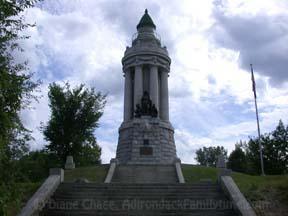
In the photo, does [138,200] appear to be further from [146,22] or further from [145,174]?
[146,22]

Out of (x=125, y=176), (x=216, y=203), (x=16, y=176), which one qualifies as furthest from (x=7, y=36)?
(x=125, y=176)

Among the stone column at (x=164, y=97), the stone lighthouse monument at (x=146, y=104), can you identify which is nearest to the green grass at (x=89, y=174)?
the stone lighthouse monument at (x=146, y=104)

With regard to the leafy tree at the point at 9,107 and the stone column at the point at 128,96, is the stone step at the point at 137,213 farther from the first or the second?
the stone column at the point at 128,96

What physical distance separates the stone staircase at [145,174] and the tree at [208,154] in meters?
55.3

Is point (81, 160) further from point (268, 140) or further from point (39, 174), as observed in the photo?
point (268, 140)

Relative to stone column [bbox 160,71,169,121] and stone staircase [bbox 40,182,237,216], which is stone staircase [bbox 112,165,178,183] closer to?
stone staircase [bbox 40,182,237,216]

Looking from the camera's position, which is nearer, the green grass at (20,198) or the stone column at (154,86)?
the green grass at (20,198)

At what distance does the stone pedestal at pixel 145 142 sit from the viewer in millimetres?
28828

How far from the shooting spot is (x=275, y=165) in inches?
1437

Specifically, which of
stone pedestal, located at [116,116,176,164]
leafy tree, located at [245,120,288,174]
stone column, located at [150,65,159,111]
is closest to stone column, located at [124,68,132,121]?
stone pedestal, located at [116,116,176,164]

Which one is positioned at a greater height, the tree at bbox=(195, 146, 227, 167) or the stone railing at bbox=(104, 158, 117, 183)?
the tree at bbox=(195, 146, 227, 167)

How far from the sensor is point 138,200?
14664 millimetres

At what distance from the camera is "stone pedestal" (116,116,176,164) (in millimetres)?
28828

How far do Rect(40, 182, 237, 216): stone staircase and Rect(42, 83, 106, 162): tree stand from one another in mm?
17621
